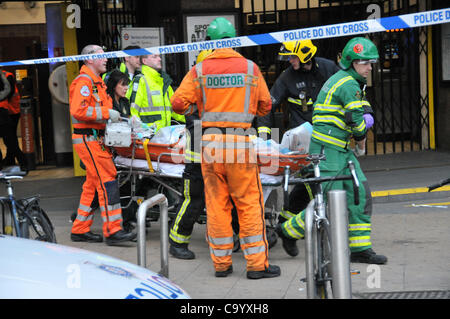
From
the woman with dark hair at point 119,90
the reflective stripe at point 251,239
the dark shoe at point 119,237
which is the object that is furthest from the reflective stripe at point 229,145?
the woman with dark hair at point 119,90

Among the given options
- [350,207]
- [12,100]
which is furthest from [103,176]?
[12,100]

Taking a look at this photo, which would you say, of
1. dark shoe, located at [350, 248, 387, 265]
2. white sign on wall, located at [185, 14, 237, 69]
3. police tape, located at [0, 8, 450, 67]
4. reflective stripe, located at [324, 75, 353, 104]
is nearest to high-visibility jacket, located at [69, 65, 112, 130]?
police tape, located at [0, 8, 450, 67]

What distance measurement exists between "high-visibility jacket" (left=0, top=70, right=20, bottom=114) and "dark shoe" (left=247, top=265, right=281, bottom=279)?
7.88 m

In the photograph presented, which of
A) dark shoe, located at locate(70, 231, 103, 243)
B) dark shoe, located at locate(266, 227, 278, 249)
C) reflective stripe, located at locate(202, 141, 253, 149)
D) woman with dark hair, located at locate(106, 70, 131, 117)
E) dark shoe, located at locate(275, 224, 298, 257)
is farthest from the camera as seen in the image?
woman with dark hair, located at locate(106, 70, 131, 117)

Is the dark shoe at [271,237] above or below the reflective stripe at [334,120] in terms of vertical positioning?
below

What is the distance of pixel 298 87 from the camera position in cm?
771

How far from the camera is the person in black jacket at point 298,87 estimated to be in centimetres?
734

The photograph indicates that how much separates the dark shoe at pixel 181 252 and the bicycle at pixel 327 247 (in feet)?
6.36

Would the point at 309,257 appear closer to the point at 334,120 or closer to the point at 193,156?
the point at 334,120

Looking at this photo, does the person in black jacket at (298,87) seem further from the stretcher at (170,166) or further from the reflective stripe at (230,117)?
the reflective stripe at (230,117)

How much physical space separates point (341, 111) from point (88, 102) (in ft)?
8.17

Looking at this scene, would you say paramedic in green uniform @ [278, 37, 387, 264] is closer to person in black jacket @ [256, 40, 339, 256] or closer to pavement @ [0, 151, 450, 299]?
pavement @ [0, 151, 450, 299]

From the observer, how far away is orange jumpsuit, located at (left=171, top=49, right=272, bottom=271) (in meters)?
6.19

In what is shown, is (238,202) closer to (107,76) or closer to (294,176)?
(294,176)
